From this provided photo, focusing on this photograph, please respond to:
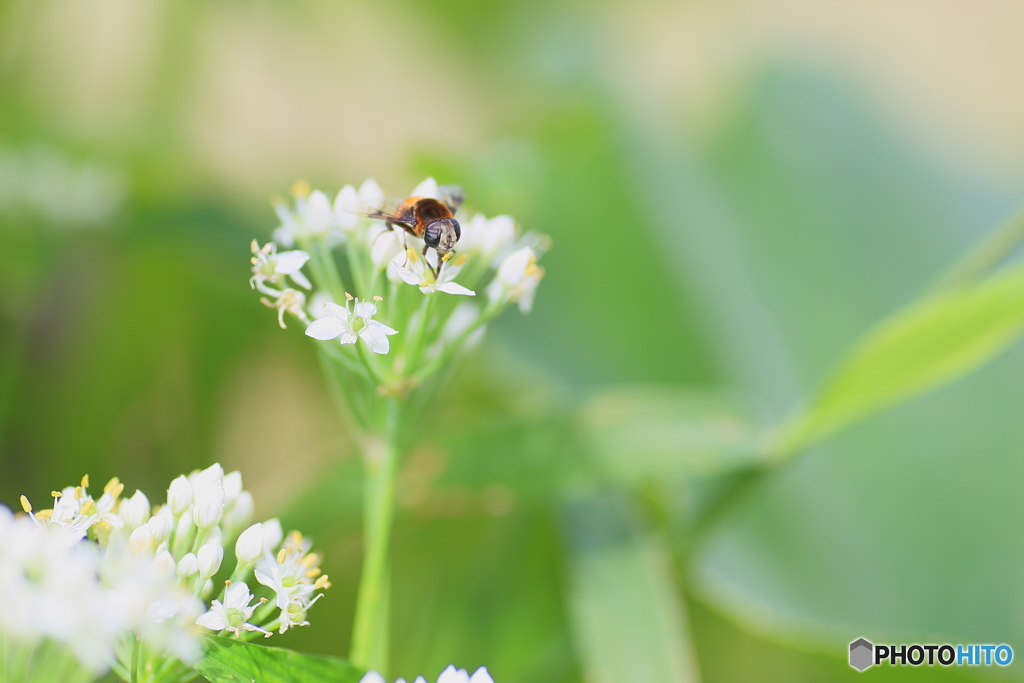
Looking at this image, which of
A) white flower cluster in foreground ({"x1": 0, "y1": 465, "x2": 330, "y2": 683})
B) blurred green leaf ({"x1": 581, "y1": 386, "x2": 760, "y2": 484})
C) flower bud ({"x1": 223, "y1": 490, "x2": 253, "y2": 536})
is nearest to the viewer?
white flower cluster in foreground ({"x1": 0, "y1": 465, "x2": 330, "y2": 683})

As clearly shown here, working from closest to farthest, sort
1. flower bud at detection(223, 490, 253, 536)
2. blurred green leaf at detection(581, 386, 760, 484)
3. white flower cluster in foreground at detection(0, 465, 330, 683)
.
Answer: white flower cluster in foreground at detection(0, 465, 330, 683) < flower bud at detection(223, 490, 253, 536) < blurred green leaf at detection(581, 386, 760, 484)

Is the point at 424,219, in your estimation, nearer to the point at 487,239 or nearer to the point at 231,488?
the point at 487,239

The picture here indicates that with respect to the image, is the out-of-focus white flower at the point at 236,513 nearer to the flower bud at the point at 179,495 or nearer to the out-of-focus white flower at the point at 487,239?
the flower bud at the point at 179,495

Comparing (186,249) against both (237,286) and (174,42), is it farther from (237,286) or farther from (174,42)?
(174,42)

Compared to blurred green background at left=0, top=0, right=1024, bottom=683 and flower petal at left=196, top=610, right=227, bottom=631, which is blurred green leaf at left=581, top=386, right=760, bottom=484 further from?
flower petal at left=196, top=610, right=227, bottom=631

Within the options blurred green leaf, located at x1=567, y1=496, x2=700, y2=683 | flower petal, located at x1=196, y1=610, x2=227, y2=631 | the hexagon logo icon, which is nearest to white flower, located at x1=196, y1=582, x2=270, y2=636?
flower petal, located at x1=196, y1=610, x2=227, y2=631

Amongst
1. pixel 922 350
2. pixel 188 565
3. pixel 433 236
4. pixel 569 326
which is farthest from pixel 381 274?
pixel 569 326

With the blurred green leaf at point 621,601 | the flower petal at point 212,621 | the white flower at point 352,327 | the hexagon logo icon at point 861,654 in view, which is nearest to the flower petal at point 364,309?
the white flower at point 352,327
